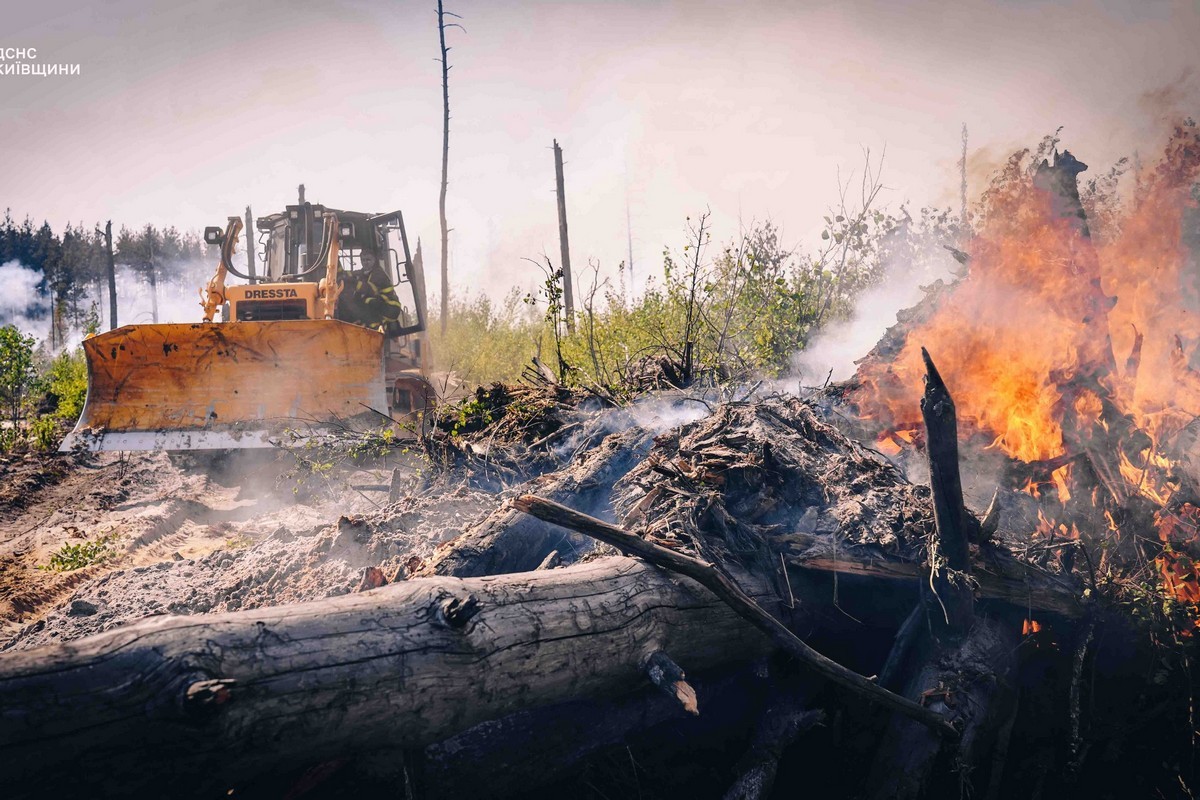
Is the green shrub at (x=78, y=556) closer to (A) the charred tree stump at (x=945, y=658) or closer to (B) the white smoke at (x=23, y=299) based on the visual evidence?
(A) the charred tree stump at (x=945, y=658)

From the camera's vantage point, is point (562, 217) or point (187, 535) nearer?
point (187, 535)

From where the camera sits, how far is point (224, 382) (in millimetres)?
8867

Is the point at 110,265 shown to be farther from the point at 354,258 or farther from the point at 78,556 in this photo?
the point at 78,556

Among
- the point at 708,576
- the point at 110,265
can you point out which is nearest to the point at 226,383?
the point at 708,576

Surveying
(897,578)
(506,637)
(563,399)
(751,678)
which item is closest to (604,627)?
(506,637)

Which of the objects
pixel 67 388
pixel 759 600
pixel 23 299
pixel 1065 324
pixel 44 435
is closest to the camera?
pixel 759 600

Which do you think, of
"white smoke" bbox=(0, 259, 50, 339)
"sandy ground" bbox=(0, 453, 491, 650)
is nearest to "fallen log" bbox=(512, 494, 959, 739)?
"sandy ground" bbox=(0, 453, 491, 650)

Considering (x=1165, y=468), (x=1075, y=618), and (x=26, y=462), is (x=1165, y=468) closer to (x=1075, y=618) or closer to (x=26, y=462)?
(x=1075, y=618)

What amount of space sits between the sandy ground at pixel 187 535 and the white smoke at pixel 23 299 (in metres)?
37.1

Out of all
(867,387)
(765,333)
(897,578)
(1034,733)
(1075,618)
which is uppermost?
(765,333)

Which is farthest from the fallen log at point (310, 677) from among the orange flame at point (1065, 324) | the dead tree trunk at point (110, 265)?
the dead tree trunk at point (110, 265)

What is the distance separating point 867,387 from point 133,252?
5027 cm

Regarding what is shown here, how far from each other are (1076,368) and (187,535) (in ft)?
27.3

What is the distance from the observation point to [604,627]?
2.75m
